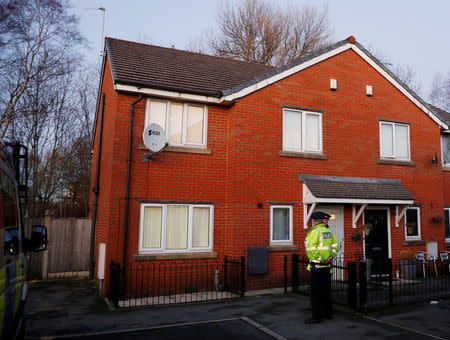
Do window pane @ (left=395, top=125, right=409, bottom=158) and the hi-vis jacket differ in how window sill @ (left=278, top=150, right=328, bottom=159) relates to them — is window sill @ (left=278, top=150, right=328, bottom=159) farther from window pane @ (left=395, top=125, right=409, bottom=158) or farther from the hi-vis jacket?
the hi-vis jacket

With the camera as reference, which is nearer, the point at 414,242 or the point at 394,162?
the point at 414,242

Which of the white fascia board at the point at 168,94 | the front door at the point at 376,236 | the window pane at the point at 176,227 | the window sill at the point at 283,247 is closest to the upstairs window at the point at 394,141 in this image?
the front door at the point at 376,236

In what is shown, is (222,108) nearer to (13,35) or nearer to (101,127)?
(101,127)

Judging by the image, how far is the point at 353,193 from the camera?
10781 mm

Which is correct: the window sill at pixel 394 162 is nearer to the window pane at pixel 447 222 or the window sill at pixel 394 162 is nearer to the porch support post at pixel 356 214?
the porch support post at pixel 356 214

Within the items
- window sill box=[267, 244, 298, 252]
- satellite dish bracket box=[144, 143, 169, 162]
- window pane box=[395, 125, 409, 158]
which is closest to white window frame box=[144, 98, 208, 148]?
satellite dish bracket box=[144, 143, 169, 162]

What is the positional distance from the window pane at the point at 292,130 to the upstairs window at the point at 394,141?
3.15m

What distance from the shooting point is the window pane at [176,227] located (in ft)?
32.4

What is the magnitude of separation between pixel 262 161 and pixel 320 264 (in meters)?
4.21

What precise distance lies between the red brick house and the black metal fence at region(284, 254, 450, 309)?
61 centimetres

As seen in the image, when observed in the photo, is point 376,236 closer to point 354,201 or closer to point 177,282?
point 354,201

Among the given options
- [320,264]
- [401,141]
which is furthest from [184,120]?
[401,141]

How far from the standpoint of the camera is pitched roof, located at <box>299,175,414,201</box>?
1053 cm

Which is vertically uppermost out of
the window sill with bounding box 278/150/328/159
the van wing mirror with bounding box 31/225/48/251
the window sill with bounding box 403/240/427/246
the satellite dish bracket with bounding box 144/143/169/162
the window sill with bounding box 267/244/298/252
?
the window sill with bounding box 278/150/328/159
